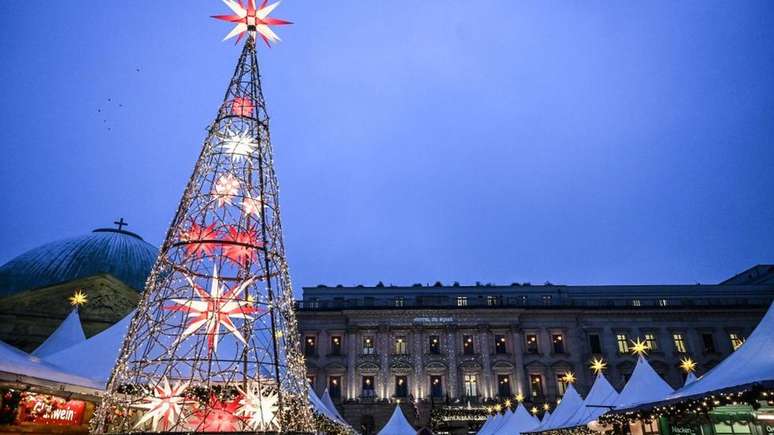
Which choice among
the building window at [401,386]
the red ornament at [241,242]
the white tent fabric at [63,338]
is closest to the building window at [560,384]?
the building window at [401,386]

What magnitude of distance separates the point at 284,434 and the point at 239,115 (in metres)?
6.42

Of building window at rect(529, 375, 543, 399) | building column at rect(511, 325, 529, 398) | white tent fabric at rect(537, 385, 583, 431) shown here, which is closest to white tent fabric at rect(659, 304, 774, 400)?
white tent fabric at rect(537, 385, 583, 431)

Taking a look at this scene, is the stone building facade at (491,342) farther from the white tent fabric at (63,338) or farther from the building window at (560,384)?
the white tent fabric at (63,338)

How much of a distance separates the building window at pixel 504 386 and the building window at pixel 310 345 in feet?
51.0

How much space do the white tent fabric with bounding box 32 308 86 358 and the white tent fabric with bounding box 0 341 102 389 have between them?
7287mm

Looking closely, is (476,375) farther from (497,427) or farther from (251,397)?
(251,397)

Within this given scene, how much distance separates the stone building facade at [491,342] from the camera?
37906 millimetres

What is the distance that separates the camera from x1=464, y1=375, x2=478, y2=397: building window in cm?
3775

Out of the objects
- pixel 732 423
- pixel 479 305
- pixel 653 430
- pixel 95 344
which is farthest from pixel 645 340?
pixel 95 344

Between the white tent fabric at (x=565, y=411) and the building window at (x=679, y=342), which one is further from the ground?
the building window at (x=679, y=342)

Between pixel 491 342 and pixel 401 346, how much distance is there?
769cm

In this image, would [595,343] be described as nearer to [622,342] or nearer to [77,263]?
[622,342]

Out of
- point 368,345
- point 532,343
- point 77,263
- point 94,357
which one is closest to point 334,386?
point 368,345

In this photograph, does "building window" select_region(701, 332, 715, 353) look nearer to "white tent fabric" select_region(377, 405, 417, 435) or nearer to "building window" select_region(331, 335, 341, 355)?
"white tent fabric" select_region(377, 405, 417, 435)
